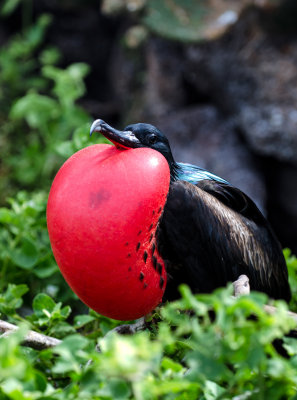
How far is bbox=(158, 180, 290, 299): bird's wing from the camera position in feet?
4.23

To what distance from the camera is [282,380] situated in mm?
792

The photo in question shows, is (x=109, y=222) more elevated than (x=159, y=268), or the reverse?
(x=109, y=222)

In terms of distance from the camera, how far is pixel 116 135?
4.17ft

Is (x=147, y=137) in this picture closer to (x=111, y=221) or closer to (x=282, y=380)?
(x=111, y=221)

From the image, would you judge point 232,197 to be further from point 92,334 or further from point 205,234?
point 92,334

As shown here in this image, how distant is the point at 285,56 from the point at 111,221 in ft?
6.86

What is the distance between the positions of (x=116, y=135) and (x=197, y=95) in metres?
2.24

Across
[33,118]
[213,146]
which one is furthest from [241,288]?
[33,118]

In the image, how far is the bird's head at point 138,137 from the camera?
1252 mm

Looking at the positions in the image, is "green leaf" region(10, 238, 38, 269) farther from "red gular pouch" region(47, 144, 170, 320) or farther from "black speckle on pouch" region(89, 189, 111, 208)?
"black speckle on pouch" region(89, 189, 111, 208)

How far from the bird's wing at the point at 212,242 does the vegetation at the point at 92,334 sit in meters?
0.10

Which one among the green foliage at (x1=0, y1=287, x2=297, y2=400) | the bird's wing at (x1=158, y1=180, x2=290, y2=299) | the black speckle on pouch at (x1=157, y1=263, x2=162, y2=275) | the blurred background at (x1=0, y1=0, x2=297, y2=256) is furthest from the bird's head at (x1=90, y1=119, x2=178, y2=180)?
the blurred background at (x1=0, y1=0, x2=297, y2=256)

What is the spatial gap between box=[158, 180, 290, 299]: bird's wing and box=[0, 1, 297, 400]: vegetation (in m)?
0.10

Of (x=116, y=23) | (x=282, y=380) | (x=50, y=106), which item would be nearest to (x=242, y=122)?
(x=50, y=106)
